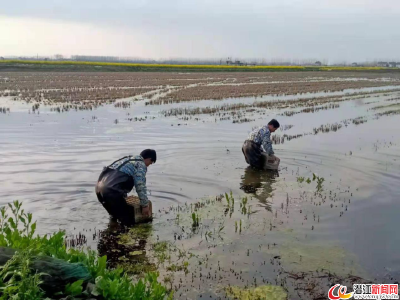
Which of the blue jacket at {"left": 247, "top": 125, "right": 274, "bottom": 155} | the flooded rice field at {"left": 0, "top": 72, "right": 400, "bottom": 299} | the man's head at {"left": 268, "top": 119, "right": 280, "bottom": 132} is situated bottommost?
the flooded rice field at {"left": 0, "top": 72, "right": 400, "bottom": 299}

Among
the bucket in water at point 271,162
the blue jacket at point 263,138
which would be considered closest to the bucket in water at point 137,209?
the blue jacket at point 263,138

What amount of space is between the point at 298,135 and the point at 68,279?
551 inches

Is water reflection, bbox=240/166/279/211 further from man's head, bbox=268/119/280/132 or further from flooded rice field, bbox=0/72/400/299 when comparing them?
man's head, bbox=268/119/280/132

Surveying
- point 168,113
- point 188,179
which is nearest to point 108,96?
point 168,113

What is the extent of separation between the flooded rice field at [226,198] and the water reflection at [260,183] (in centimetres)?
5

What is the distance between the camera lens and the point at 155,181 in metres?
10.5

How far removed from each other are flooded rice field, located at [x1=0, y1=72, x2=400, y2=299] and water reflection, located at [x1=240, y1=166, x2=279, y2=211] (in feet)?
0.16

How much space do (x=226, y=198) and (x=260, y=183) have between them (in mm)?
1787

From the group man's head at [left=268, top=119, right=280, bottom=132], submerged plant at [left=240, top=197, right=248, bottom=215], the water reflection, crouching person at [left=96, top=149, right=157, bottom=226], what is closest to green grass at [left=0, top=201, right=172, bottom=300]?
crouching person at [left=96, top=149, right=157, bottom=226]

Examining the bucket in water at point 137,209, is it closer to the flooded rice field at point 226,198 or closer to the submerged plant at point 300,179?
the flooded rice field at point 226,198

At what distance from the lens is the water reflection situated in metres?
9.35

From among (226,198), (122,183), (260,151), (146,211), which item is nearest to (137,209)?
(146,211)

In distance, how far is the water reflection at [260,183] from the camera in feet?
30.7

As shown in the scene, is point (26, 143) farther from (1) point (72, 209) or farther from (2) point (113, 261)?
(2) point (113, 261)
